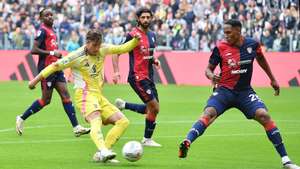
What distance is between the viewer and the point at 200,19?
37.1m

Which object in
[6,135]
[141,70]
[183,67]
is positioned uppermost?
[141,70]

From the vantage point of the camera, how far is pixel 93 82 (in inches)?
563

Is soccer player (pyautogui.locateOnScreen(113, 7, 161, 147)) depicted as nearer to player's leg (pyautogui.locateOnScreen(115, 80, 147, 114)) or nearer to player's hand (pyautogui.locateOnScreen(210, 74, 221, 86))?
player's leg (pyautogui.locateOnScreen(115, 80, 147, 114))

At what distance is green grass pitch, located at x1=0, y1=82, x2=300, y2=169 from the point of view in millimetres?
13797

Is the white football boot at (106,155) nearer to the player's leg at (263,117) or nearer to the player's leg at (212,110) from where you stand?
the player's leg at (212,110)

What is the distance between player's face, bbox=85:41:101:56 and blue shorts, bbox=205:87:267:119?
1917mm

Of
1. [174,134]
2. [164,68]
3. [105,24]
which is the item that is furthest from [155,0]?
[174,134]

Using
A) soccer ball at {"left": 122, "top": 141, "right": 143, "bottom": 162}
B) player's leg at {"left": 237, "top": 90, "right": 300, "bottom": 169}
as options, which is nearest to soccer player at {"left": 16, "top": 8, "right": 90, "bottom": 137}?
soccer ball at {"left": 122, "top": 141, "right": 143, "bottom": 162}

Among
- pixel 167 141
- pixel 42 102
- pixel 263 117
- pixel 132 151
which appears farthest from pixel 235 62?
pixel 42 102

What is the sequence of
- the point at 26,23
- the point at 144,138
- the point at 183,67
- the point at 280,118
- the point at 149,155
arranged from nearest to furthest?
1. the point at 149,155
2. the point at 144,138
3. the point at 280,118
4. the point at 183,67
5. the point at 26,23

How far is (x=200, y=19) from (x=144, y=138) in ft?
69.2

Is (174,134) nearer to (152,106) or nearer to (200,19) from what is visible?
(152,106)

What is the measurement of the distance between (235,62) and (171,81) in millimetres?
21030

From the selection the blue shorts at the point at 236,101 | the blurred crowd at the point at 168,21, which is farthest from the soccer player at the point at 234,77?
the blurred crowd at the point at 168,21
